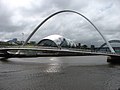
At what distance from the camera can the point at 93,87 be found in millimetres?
23781

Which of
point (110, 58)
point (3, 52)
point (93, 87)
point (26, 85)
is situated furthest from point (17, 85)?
point (3, 52)

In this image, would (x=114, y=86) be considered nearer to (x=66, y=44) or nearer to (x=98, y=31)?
(x=98, y=31)

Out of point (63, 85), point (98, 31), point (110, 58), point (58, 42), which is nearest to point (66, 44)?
point (58, 42)

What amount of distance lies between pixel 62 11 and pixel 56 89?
4819cm

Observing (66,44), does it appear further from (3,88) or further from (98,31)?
(3,88)

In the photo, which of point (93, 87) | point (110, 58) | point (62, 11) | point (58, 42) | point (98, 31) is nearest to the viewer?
point (93, 87)

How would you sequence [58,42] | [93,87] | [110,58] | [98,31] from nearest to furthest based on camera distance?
[93,87], [110,58], [98,31], [58,42]

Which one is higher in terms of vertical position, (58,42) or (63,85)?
(58,42)

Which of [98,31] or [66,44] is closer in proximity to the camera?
[98,31]

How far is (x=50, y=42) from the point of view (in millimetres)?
130625

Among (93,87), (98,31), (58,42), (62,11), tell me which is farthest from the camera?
(58,42)

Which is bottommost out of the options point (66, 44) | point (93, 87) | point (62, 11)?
point (93, 87)

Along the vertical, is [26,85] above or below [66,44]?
below

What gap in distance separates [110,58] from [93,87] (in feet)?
126
